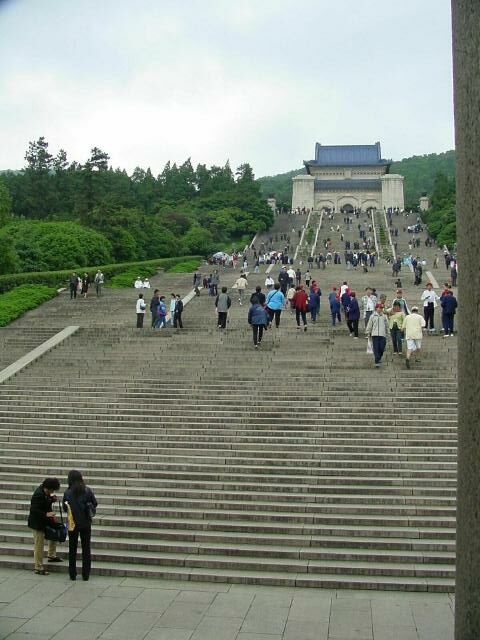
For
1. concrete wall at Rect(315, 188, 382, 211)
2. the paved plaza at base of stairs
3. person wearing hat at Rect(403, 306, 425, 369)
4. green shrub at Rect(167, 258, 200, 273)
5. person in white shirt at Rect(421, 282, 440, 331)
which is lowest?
the paved plaza at base of stairs

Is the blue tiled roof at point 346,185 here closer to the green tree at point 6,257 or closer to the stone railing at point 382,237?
the stone railing at point 382,237

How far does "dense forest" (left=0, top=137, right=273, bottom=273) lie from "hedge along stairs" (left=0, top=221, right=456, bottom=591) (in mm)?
17064

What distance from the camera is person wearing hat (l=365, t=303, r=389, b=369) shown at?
14.4m

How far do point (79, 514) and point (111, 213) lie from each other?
36.6 meters

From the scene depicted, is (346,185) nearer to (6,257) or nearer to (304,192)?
(304,192)

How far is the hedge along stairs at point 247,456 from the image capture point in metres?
8.39

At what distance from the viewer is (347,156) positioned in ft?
308

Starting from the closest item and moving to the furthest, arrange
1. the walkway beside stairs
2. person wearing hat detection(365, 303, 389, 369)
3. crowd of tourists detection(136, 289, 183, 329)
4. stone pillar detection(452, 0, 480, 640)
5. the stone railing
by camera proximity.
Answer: stone pillar detection(452, 0, 480, 640), the walkway beside stairs, person wearing hat detection(365, 303, 389, 369), crowd of tourists detection(136, 289, 183, 329), the stone railing

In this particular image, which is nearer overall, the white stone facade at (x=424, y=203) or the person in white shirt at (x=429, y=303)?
the person in white shirt at (x=429, y=303)

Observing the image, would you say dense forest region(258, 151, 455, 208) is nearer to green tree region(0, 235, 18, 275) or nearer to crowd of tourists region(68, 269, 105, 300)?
green tree region(0, 235, 18, 275)

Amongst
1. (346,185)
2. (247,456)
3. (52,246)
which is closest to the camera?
(247,456)

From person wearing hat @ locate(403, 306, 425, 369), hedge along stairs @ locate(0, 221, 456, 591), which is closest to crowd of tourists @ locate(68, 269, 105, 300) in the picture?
hedge along stairs @ locate(0, 221, 456, 591)

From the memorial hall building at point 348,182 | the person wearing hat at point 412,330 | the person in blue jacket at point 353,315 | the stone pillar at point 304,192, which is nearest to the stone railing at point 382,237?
the memorial hall building at point 348,182

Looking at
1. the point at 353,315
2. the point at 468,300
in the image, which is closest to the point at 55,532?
the point at 468,300
